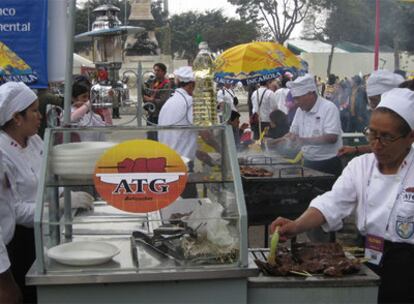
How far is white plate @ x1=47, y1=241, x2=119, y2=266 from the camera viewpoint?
7.06 ft

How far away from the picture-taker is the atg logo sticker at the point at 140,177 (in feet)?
7.29

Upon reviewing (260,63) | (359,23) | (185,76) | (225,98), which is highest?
(359,23)

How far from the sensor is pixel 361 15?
2925cm

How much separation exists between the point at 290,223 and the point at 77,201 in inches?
39.6

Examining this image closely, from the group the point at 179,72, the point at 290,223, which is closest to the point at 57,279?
the point at 290,223

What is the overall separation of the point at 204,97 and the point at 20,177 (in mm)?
996

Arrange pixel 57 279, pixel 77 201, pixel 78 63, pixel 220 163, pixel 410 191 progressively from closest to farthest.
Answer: pixel 57 279
pixel 410 191
pixel 220 163
pixel 77 201
pixel 78 63

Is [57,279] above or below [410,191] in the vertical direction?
below

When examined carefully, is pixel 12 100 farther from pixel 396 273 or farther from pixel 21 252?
pixel 396 273

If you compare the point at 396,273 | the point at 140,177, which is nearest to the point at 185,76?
the point at 140,177

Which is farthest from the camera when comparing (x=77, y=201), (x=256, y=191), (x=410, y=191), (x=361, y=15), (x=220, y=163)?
(x=361, y=15)

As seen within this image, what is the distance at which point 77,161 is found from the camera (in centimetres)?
229

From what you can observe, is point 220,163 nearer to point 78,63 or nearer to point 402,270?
point 402,270

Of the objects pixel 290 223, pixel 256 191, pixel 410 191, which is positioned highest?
pixel 410 191
